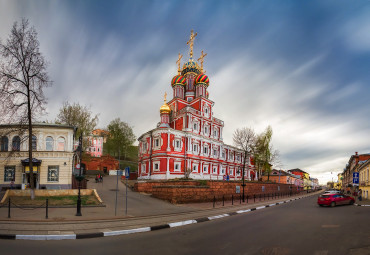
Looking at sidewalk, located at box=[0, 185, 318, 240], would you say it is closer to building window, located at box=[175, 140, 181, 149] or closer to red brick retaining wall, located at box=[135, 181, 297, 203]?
red brick retaining wall, located at box=[135, 181, 297, 203]

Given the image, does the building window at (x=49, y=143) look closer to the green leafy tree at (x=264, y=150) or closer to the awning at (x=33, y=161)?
the awning at (x=33, y=161)

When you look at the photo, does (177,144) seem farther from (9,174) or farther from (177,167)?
(9,174)

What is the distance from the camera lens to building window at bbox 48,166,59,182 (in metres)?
26.5

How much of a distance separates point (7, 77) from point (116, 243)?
18180mm

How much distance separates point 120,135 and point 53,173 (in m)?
43.4

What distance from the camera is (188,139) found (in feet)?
157

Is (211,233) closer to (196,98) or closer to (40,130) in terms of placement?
(40,130)

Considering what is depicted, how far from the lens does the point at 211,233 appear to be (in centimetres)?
1051

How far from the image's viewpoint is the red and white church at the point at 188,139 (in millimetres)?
45156

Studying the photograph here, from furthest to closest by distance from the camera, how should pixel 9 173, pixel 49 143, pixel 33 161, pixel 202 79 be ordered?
pixel 202 79 → pixel 49 143 → pixel 9 173 → pixel 33 161

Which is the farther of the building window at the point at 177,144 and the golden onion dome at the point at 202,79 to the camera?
the golden onion dome at the point at 202,79

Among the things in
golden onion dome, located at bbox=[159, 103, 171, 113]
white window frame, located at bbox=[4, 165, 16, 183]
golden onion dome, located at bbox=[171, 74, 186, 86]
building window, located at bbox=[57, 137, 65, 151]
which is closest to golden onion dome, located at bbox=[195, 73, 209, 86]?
golden onion dome, located at bbox=[171, 74, 186, 86]

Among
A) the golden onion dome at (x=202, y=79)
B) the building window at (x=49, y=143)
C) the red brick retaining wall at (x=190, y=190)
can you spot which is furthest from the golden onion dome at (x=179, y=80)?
the building window at (x=49, y=143)

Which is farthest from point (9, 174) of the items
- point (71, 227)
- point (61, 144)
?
point (71, 227)
